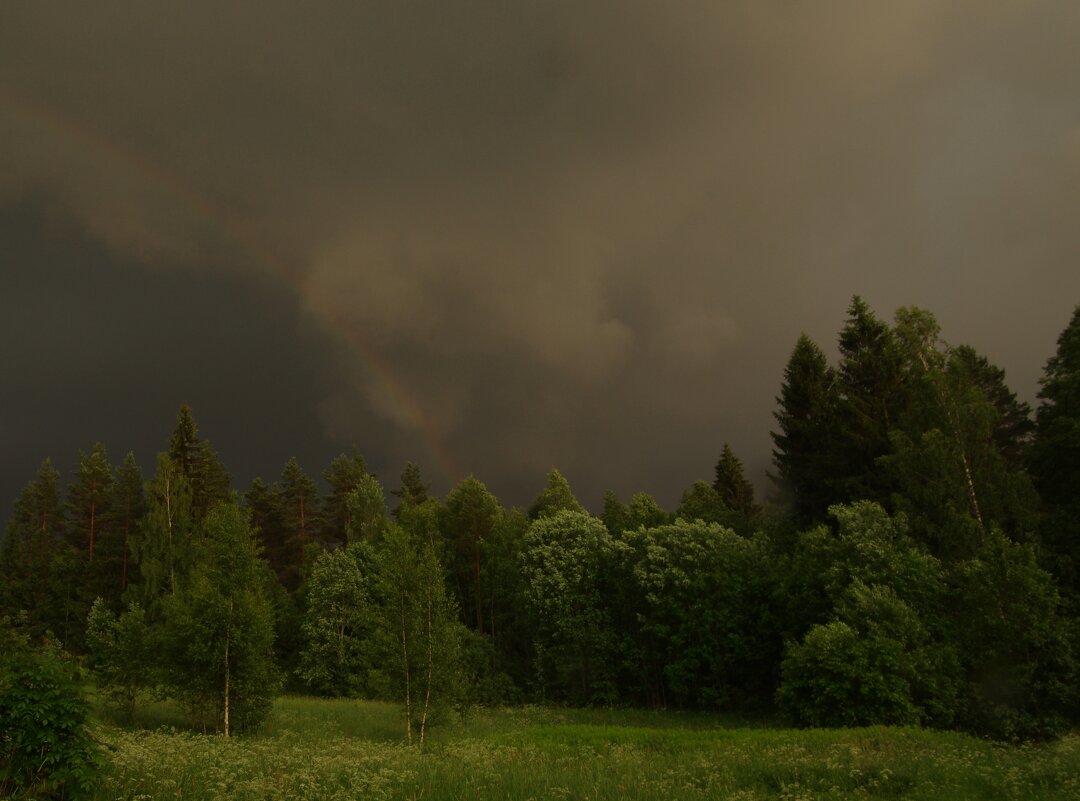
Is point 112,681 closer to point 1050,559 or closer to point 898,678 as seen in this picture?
point 898,678

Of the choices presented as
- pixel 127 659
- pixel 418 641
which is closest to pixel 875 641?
pixel 418 641

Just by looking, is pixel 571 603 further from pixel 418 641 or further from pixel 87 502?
pixel 87 502

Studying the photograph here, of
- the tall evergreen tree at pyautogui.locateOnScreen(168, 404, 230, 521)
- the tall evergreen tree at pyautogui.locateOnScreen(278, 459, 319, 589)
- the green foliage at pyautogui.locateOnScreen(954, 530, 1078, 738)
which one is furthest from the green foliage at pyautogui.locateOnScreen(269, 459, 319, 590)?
the green foliage at pyautogui.locateOnScreen(954, 530, 1078, 738)

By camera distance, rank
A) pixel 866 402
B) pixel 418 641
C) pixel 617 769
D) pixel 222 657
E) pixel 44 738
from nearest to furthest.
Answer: pixel 44 738 < pixel 617 769 < pixel 222 657 < pixel 418 641 < pixel 866 402

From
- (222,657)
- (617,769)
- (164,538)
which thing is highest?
(164,538)

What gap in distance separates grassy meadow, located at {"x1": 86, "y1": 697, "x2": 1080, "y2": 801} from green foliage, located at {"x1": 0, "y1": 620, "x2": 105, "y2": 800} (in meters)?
0.75

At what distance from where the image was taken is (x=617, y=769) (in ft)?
61.6

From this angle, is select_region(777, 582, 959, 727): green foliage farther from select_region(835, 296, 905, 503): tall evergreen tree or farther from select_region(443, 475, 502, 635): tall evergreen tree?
select_region(443, 475, 502, 635): tall evergreen tree

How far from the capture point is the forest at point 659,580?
32.3 m

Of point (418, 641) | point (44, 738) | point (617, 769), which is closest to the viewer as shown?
point (44, 738)

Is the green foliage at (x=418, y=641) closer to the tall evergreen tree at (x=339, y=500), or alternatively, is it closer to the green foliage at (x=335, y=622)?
the green foliage at (x=335, y=622)

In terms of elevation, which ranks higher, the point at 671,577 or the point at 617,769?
the point at 671,577

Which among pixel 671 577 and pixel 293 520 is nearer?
pixel 671 577

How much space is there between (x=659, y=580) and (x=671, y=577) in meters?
0.97
